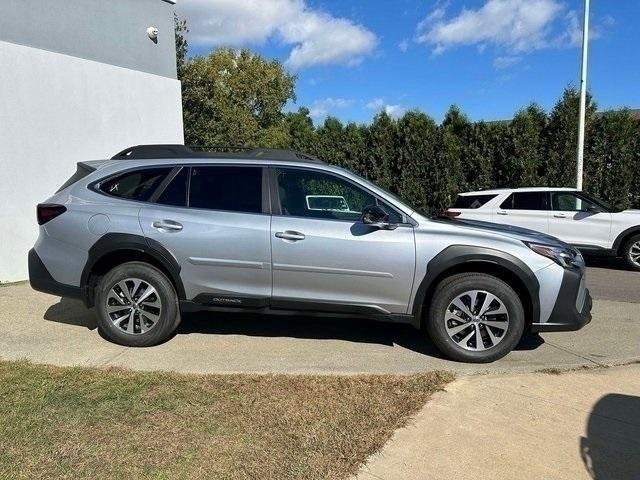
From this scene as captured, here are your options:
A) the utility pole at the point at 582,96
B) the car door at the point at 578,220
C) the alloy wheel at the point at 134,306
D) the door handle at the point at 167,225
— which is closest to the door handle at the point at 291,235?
the door handle at the point at 167,225

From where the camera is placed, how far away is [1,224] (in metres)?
7.86

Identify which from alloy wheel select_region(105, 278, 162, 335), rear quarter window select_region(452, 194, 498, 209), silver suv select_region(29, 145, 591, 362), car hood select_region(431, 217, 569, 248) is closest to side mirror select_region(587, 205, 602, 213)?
rear quarter window select_region(452, 194, 498, 209)

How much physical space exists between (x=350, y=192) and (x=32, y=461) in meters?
3.18

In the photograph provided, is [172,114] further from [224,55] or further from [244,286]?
[224,55]

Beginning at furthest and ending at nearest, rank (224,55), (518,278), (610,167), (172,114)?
(224,55), (610,167), (172,114), (518,278)

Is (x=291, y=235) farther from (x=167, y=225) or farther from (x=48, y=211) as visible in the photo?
(x=48, y=211)

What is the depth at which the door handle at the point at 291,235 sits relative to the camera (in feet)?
15.3

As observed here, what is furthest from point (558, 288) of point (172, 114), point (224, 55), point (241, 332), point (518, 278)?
point (224, 55)

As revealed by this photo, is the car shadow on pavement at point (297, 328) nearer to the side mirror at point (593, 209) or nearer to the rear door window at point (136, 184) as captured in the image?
the rear door window at point (136, 184)

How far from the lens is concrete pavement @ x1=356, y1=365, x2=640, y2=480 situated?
118 inches

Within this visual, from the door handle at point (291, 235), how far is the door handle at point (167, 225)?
3.12 ft

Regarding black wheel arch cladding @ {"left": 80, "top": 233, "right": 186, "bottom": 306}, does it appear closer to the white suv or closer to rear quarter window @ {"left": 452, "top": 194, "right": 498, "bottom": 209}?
the white suv

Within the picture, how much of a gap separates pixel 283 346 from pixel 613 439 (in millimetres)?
2834

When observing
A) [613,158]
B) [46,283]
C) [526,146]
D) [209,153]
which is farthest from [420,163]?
[46,283]
